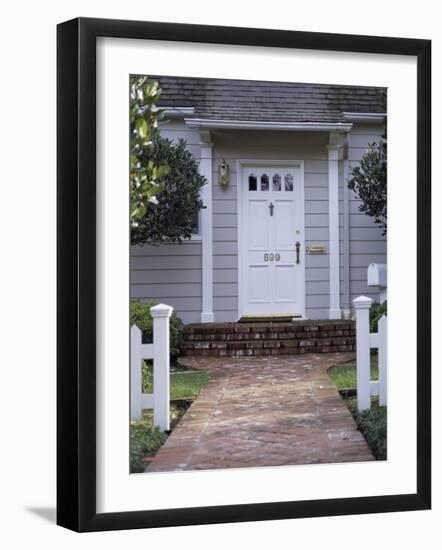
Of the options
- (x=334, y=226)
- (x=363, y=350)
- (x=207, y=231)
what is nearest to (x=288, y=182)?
(x=334, y=226)

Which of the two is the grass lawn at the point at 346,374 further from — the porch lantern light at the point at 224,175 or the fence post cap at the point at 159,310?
the porch lantern light at the point at 224,175

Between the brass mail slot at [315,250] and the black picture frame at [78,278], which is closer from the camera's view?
the black picture frame at [78,278]

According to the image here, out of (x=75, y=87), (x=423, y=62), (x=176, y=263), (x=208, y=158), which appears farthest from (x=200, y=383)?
(x=423, y=62)

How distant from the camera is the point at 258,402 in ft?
15.9

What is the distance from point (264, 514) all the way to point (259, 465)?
0.26 m

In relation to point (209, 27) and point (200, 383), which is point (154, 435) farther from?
point (209, 27)

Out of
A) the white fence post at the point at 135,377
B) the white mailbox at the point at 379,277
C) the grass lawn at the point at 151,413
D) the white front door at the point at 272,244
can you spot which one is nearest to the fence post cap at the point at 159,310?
the white fence post at the point at 135,377

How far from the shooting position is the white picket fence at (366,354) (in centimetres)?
498

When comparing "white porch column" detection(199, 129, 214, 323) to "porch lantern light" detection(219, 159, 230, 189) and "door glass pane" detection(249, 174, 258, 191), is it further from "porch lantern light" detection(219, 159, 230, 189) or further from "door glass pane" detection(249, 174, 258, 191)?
"door glass pane" detection(249, 174, 258, 191)

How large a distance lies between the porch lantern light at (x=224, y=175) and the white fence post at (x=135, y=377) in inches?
39.1

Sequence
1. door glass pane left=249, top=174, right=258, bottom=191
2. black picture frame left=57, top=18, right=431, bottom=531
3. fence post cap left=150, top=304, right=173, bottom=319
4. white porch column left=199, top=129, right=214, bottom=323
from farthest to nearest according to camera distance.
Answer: door glass pane left=249, top=174, right=258, bottom=191, white porch column left=199, top=129, right=214, bottom=323, fence post cap left=150, top=304, right=173, bottom=319, black picture frame left=57, top=18, right=431, bottom=531

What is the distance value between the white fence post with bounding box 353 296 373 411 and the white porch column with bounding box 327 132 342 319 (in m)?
0.12

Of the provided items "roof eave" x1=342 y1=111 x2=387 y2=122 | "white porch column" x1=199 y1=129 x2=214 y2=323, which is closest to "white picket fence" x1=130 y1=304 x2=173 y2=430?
"white porch column" x1=199 y1=129 x2=214 y2=323

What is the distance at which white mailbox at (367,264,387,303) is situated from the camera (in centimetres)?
498
